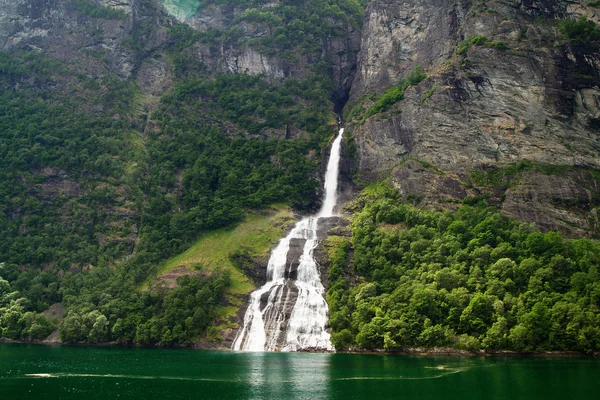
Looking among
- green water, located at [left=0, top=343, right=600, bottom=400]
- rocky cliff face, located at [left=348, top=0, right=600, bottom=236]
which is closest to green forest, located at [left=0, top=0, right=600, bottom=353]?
rocky cliff face, located at [left=348, top=0, right=600, bottom=236]

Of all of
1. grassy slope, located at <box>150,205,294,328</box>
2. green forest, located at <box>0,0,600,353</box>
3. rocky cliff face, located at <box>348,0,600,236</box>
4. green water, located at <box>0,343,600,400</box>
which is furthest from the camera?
rocky cliff face, located at <box>348,0,600,236</box>

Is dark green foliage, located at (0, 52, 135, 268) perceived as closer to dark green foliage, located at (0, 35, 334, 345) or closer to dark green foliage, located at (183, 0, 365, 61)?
dark green foliage, located at (0, 35, 334, 345)

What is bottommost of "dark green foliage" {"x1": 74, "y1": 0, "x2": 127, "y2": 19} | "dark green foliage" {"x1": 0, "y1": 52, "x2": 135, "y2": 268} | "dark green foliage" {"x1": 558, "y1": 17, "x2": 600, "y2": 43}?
"dark green foliage" {"x1": 0, "y1": 52, "x2": 135, "y2": 268}

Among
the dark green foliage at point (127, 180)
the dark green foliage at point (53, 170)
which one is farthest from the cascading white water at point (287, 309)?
the dark green foliage at point (53, 170)

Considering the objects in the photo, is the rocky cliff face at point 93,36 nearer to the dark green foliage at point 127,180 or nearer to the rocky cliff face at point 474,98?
the rocky cliff face at point 474,98

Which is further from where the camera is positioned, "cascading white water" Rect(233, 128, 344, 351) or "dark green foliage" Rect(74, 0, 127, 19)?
"dark green foliage" Rect(74, 0, 127, 19)

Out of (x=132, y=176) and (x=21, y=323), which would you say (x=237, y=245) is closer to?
(x=132, y=176)

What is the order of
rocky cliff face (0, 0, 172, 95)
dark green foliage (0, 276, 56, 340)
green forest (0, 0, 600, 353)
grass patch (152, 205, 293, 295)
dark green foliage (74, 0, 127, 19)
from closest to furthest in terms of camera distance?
green forest (0, 0, 600, 353)
dark green foliage (0, 276, 56, 340)
grass patch (152, 205, 293, 295)
rocky cliff face (0, 0, 172, 95)
dark green foliage (74, 0, 127, 19)
